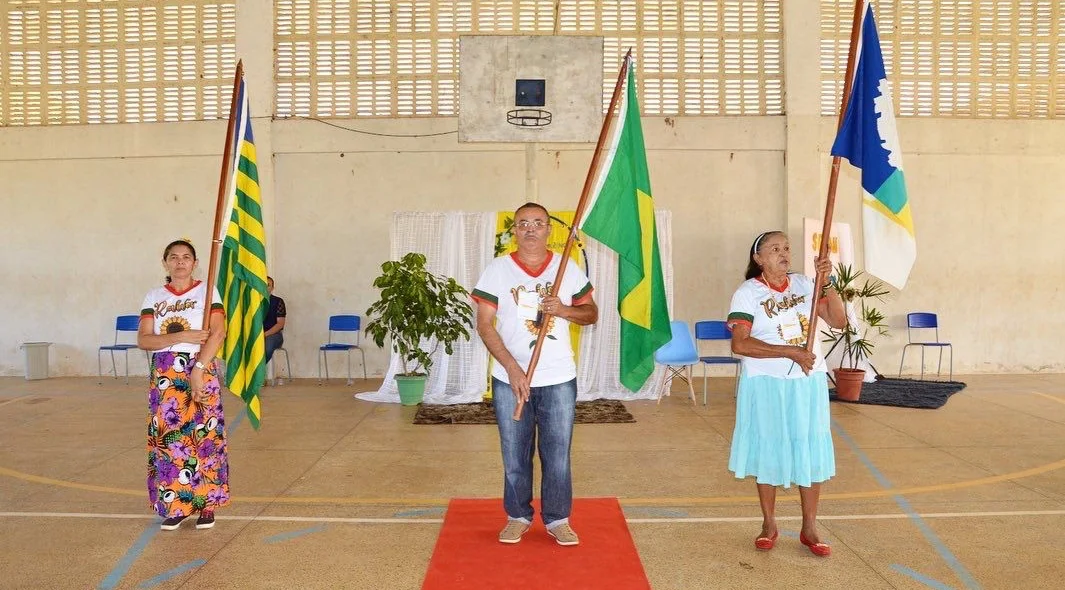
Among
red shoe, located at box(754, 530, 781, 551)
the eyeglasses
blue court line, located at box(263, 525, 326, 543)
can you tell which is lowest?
blue court line, located at box(263, 525, 326, 543)

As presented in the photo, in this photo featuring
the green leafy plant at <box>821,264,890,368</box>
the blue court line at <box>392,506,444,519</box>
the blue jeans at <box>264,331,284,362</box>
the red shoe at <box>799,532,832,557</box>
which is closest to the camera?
the red shoe at <box>799,532,832,557</box>

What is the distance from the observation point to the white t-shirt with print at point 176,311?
382cm

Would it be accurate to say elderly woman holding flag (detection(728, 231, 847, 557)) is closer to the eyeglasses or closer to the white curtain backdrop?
the eyeglasses

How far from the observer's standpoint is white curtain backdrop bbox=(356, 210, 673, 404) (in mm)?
8188

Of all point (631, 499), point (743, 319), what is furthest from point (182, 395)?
point (743, 319)

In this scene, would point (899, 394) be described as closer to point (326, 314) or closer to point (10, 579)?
point (326, 314)

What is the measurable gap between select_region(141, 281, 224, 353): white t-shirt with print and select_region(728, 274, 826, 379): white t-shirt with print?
2.63 metres

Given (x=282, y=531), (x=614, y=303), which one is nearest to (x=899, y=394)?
(x=614, y=303)

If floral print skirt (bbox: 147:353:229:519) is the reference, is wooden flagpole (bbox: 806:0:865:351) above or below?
above

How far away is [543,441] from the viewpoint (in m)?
3.44

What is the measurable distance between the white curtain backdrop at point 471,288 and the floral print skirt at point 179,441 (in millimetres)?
4293

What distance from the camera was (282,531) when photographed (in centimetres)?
386

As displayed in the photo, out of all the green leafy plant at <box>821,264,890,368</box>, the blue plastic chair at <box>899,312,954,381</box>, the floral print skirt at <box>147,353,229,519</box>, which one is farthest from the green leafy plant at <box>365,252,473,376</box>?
the blue plastic chair at <box>899,312,954,381</box>

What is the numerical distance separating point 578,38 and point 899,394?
17.4ft
